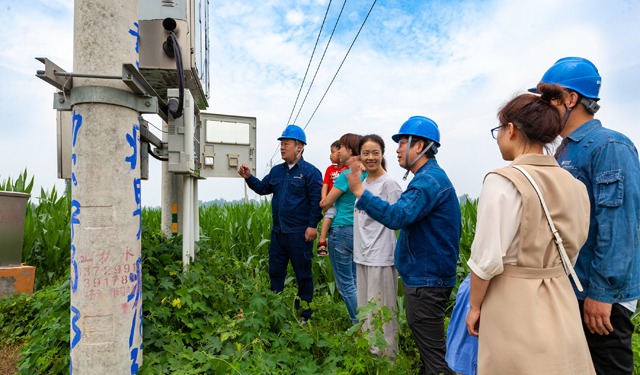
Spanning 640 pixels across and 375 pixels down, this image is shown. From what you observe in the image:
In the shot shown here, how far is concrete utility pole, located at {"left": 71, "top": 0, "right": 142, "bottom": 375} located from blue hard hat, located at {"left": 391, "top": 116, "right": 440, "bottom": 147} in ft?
5.85

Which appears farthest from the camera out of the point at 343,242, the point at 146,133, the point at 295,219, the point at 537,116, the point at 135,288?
the point at 295,219

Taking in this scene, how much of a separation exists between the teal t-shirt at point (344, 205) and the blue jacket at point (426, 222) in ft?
4.25

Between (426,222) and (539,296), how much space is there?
38.1 inches

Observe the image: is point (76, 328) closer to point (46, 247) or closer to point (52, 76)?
point (52, 76)

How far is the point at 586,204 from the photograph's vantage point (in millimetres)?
1458

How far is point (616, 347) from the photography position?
1554mm

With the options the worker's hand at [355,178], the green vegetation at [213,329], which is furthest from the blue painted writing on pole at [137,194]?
the worker's hand at [355,178]

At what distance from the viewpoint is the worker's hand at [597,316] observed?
4.96 feet

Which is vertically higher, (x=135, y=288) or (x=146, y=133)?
(x=146, y=133)

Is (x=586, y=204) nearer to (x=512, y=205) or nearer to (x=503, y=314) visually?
(x=512, y=205)

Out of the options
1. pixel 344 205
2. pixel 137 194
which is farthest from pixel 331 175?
pixel 137 194

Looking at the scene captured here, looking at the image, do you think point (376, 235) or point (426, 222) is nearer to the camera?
point (426, 222)

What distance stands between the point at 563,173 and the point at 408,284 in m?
1.19

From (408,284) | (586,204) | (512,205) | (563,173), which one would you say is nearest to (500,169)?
(512,205)
